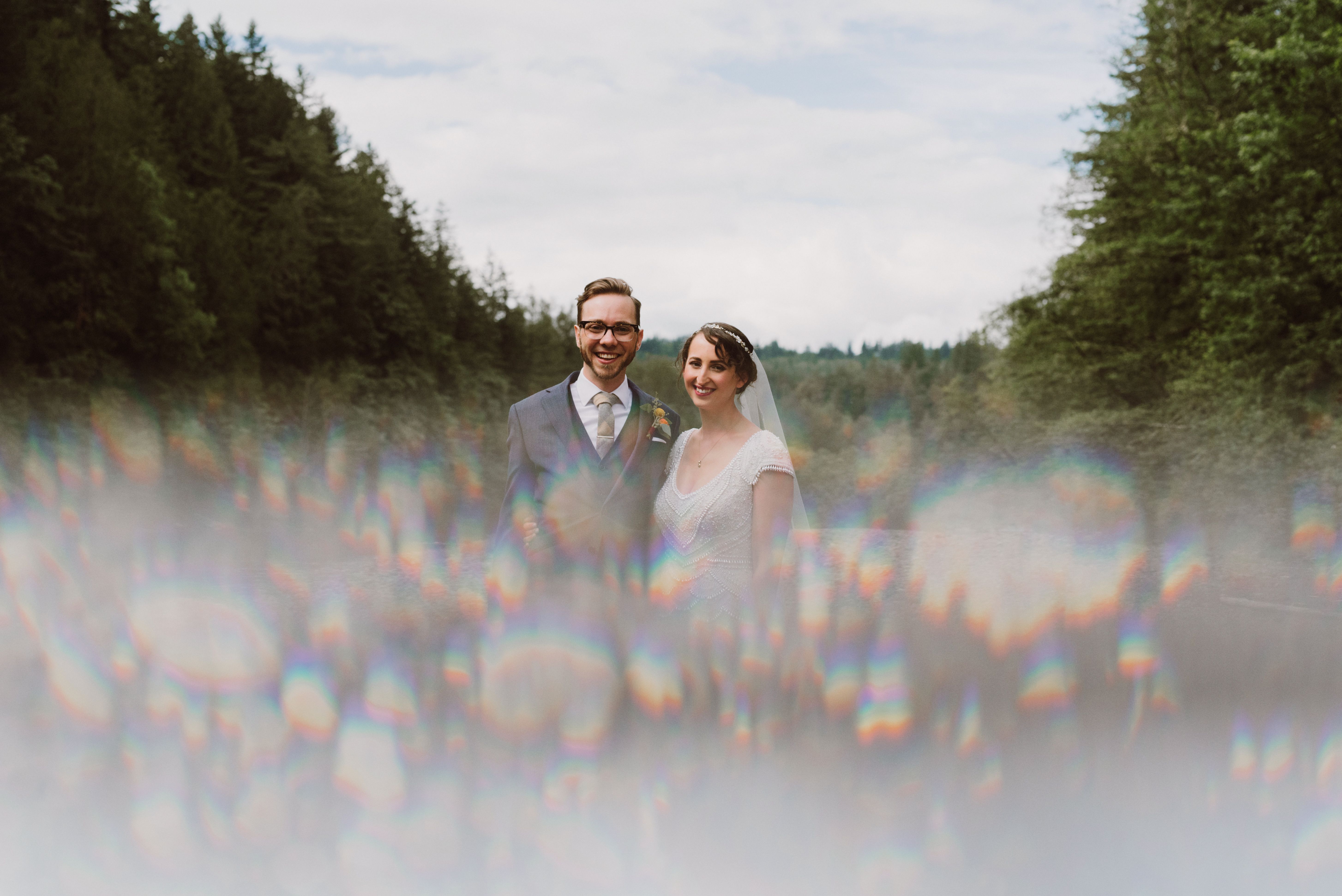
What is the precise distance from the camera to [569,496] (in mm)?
4098

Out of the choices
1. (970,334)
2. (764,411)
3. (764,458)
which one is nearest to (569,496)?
(764,458)

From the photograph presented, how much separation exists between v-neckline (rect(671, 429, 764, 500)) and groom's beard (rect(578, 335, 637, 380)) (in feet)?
1.80

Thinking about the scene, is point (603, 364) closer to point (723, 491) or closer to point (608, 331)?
point (608, 331)

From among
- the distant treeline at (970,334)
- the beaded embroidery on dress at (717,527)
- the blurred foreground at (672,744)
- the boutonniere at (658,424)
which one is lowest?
the blurred foreground at (672,744)

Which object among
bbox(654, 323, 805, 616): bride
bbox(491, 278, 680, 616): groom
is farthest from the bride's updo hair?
bbox(491, 278, 680, 616): groom

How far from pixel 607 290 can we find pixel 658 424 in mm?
590

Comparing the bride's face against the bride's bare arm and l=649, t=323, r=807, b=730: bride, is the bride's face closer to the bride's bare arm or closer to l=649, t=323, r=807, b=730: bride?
l=649, t=323, r=807, b=730: bride

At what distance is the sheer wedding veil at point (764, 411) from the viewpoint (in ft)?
16.6

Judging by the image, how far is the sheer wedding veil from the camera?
5047 millimetres

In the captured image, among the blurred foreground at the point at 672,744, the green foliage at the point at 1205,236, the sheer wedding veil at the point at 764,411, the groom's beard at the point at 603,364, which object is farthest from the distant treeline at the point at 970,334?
the groom's beard at the point at 603,364

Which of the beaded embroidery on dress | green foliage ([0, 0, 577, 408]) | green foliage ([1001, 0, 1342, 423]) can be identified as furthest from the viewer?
green foliage ([0, 0, 577, 408])

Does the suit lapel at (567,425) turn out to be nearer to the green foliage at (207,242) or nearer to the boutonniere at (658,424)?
the boutonniere at (658,424)

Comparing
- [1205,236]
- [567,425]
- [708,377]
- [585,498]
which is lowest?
[585,498]

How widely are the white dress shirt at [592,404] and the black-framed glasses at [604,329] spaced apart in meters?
0.19
